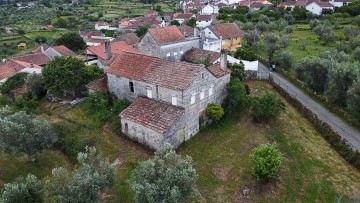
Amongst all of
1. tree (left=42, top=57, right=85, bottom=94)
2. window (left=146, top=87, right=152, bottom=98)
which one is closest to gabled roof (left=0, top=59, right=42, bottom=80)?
tree (left=42, top=57, right=85, bottom=94)

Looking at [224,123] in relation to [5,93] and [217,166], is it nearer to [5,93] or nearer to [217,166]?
[217,166]

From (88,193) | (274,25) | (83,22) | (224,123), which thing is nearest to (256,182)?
(224,123)

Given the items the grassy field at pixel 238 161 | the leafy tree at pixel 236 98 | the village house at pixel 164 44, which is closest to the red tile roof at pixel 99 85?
the grassy field at pixel 238 161

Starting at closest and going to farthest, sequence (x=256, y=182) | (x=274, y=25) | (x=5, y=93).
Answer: (x=256, y=182) < (x=5, y=93) < (x=274, y=25)

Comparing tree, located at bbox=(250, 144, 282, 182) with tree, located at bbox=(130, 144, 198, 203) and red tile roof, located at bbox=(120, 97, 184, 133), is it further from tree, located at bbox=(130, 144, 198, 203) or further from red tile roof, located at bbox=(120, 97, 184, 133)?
red tile roof, located at bbox=(120, 97, 184, 133)

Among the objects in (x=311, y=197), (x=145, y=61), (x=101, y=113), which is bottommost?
(x=311, y=197)

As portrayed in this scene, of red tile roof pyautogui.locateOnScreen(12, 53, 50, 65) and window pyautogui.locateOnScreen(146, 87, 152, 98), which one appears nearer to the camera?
window pyautogui.locateOnScreen(146, 87, 152, 98)

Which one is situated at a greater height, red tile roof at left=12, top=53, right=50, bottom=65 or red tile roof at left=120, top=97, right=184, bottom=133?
red tile roof at left=120, top=97, right=184, bottom=133
